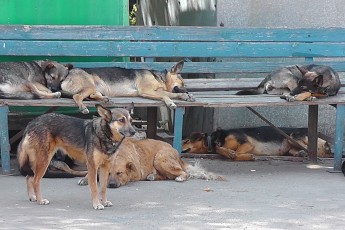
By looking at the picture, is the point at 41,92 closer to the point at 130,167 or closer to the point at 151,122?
the point at 130,167

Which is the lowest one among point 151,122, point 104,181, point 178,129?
point 104,181

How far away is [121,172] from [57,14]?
307 centimetres

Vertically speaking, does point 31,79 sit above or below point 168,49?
below

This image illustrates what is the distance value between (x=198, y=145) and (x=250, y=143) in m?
0.75

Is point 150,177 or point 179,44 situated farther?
point 179,44

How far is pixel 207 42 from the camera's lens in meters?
11.1

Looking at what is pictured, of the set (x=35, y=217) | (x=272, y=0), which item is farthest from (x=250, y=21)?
(x=35, y=217)

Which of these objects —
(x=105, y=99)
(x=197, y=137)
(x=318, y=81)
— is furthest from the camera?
(x=197, y=137)

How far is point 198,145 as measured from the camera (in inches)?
458

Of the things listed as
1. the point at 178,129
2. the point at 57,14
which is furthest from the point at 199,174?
the point at 57,14

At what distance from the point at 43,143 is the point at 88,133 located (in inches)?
18.0

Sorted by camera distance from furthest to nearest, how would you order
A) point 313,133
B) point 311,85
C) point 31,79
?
1. point 313,133
2. point 311,85
3. point 31,79

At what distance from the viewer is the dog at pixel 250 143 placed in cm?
1151

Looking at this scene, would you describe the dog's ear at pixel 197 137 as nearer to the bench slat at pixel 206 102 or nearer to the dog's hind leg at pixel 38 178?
the bench slat at pixel 206 102
